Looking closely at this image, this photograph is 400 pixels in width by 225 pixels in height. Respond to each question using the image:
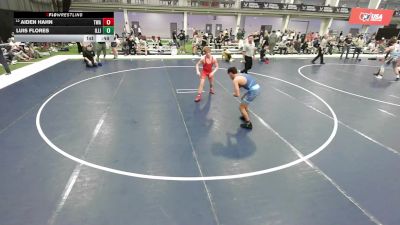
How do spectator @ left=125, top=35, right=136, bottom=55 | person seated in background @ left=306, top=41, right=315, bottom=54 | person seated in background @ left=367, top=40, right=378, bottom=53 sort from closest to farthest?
spectator @ left=125, top=35, right=136, bottom=55 → person seated in background @ left=306, top=41, right=315, bottom=54 → person seated in background @ left=367, top=40, right=378, bottom=53

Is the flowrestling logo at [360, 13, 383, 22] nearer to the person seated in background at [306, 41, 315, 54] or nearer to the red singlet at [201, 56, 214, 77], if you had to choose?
the person seated in background at [306, 41, 315, 54]

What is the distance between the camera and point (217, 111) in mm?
8359

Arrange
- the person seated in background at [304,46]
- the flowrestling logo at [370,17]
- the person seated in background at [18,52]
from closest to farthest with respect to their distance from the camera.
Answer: the person seated in background at [18,52], the person seated in background at [304,46], the flowrestling logo at [370,17]

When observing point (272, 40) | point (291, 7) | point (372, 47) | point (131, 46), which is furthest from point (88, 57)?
point (291, 7)

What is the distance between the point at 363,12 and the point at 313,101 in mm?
24990

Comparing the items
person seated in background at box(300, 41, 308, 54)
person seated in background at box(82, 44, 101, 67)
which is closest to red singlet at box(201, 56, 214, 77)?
person seated in background at box(82, 44, 101, 67)

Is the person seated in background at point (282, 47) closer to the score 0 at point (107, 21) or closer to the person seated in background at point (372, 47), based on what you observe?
the person seated in background at point (372, 47)

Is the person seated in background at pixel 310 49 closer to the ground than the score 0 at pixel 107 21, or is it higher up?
closer to the ground

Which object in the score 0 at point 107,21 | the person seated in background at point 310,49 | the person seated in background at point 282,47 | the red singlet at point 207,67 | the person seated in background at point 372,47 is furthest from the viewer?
the person seated in background at point 372,47

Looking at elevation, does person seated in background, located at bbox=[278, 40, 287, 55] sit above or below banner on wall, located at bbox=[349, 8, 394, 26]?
below
